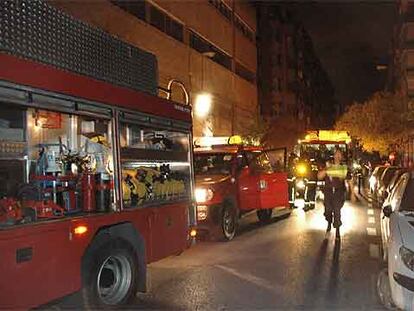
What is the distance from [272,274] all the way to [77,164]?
371cm

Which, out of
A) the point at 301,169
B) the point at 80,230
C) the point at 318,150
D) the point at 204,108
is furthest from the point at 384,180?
the point at 80,230

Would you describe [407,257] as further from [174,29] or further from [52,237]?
[174,29]

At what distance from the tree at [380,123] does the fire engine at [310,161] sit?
27718 millimetres

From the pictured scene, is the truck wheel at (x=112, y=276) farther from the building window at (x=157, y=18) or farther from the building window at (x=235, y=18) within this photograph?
the building window at (x=235, y=18)

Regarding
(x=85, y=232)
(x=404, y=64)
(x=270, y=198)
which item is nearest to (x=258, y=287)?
(x=85, y=232)

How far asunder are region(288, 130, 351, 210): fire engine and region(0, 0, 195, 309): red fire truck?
868 centimetres

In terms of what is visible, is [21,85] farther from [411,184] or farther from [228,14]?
[228,14]

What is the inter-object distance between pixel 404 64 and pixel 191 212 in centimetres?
5891

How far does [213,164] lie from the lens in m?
13.4

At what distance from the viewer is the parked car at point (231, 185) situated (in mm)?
12039

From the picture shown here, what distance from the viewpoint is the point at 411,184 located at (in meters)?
7.73

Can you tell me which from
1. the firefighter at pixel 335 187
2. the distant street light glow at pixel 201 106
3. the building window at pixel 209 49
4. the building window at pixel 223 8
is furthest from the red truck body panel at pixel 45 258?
the building window at pixel 223 8

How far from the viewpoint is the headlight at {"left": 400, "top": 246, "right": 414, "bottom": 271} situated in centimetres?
593

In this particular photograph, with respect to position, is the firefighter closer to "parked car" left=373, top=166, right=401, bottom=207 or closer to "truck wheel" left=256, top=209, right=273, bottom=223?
"truck wheel" left=256, top=209, right=273, bottom=223
